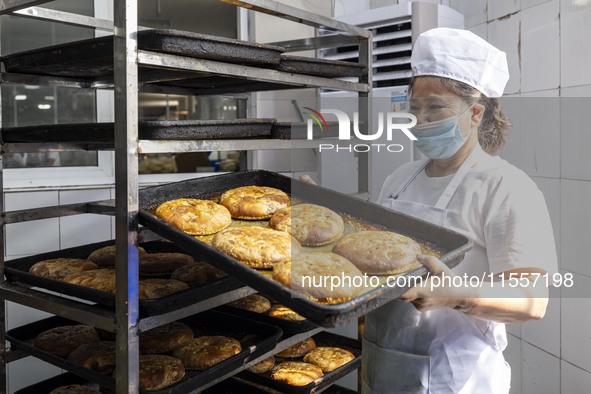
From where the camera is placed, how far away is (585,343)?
2.32 m

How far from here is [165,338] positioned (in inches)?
73.4

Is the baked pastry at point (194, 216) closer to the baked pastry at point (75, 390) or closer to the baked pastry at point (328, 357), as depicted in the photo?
the baked pastry at point (75, 390)

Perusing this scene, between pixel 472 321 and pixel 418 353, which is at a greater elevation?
pixel 472 321

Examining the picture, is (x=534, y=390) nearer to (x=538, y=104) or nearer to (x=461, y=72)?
(x=538, y=104)

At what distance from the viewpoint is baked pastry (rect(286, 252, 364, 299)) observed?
3.95 ft

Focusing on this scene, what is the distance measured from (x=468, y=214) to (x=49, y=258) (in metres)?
1.43

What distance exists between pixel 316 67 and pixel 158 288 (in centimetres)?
92

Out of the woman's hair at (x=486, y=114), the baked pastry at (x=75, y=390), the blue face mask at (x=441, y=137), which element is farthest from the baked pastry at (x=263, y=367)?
the woman's hair at (x=486, y=114)

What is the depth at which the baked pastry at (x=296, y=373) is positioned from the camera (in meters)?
2.01

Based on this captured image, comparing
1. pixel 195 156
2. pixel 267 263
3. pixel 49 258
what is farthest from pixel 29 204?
pixel 195 156

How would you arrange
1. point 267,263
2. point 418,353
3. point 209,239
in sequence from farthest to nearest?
point 418,353 < point 209,239 < point 267,263

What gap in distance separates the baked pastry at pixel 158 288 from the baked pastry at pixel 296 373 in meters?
0.61

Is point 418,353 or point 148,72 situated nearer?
point 418,353

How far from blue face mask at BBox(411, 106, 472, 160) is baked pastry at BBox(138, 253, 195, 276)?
92 cm
